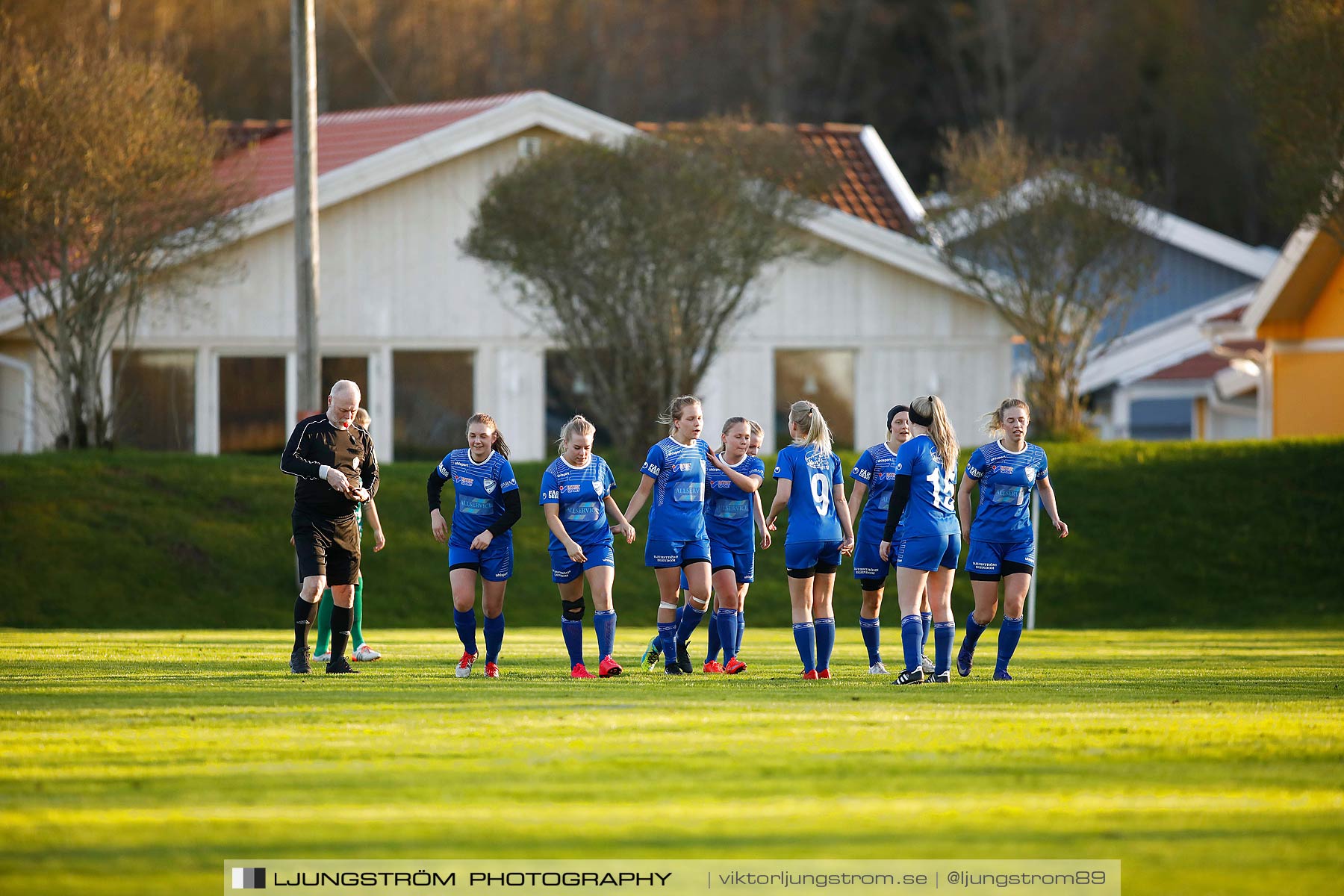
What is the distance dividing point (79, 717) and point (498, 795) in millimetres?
3325

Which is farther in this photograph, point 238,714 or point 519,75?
point 519,75

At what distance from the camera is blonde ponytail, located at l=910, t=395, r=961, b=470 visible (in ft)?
39.1

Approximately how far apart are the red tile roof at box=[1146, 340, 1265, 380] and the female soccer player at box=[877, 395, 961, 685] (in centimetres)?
3115

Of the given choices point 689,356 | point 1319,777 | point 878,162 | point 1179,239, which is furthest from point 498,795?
point 1179,239

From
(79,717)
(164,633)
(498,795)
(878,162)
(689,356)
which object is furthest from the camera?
(878,162)

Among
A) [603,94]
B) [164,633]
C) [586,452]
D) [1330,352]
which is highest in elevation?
[603,94]

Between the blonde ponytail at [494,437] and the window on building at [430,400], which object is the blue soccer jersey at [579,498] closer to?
the blonde ponytail at [494,437]

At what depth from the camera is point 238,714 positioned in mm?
9656

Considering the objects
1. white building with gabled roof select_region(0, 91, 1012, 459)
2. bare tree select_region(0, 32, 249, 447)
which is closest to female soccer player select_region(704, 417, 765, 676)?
bare tree select_region(0, 32, 249, 447)

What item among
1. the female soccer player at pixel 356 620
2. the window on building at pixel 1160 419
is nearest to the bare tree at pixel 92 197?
the female soccer player at pixel 356 620

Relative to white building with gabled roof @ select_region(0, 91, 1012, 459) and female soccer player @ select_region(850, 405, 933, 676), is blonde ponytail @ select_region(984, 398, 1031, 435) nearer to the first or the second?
female soccer player @ select_region(850, 405, 933, 676)

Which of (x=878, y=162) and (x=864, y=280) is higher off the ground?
(x=878, y=162)

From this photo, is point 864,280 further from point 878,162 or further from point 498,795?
point 498,795

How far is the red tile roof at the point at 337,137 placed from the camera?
2870cm
